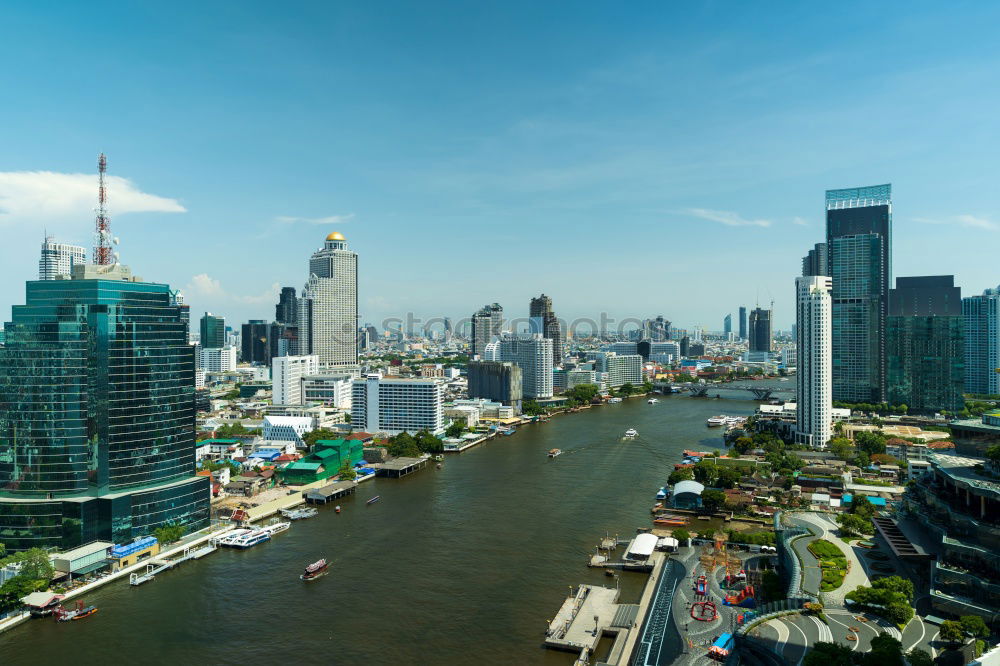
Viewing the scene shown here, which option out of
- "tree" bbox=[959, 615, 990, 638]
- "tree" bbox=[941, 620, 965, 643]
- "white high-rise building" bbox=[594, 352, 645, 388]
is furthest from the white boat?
"white high-rise building" bbox=[594, 352, 645, 388]

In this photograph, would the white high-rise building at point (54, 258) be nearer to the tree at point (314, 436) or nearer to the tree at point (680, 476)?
the tree at point (314, 436)

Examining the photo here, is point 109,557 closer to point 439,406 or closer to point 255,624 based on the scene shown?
point 255,624

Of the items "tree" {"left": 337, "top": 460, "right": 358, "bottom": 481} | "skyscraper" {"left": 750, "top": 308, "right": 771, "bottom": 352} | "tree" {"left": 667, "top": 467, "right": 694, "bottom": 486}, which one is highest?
"skyscraper" {"left": 750, "top": 308, "right": 771, "bottom": 352}

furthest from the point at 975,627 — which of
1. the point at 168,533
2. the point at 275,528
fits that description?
the point at 168,533

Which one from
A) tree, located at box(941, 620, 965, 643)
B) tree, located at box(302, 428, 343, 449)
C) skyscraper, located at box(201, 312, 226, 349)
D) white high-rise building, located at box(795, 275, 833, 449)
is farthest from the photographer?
skyscraper, located at box(201, 312, 226, 349)

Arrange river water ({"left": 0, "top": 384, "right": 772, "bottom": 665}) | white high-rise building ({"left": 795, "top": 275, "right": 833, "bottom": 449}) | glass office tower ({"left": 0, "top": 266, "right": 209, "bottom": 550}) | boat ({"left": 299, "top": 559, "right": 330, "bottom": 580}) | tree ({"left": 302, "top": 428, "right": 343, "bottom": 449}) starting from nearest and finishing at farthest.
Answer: river water ({"left": 0, "top": 384, "right": 772, "bottom": 665}), boat ({"left": 299, "top": 559, "right": 330, "bottom": 580}), glass office tower ({"left": 0, "top": 266, "right": 209, "bottom": 550}), tree ({"left": 302, "top": 428, "right": 343, "bottom": 449}), white high-rise building ({"left": 795, "top": 275, "right": 833, "bottom": 449})

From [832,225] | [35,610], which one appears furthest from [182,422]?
[832,225]

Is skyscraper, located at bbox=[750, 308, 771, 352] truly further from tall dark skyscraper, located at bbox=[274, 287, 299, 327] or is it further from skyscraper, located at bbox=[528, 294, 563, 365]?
tall dark skyscraper, located at bbox=[274, 287, 299, 327]
